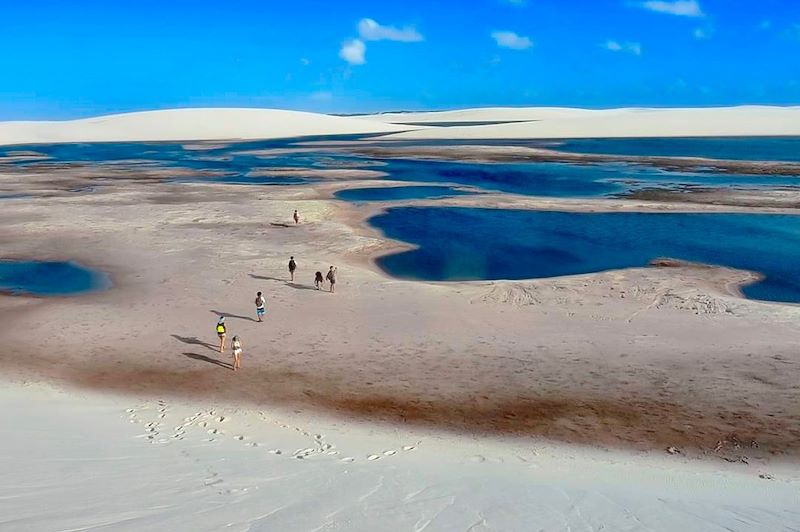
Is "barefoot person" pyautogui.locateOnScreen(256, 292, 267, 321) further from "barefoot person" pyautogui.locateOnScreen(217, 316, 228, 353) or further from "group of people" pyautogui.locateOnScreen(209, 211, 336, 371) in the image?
"barefoot person" pyautogui.locateOnScreen(217, 316, 228, 353)

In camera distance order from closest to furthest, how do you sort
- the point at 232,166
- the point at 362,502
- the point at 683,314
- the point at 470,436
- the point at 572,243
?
the point at 362,502, the point at 470,436, the point at 683,314, the point at 572,243, the point at 232,166

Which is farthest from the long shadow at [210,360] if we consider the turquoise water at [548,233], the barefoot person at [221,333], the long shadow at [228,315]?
the turquoise water at [548,233]

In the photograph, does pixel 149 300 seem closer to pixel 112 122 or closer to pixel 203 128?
pixel 203 128

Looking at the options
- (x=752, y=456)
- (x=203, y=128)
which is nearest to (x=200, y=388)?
(x=752, y=456)

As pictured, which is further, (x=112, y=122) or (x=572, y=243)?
(x=112, y=122)

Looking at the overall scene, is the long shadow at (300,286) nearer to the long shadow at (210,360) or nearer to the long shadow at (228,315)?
the long shadow at (228,315)

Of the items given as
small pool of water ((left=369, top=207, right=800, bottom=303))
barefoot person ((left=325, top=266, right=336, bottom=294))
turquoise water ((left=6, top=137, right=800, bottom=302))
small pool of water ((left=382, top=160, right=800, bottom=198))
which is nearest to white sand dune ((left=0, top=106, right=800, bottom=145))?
small pool of water ((left=382, top=160, right=800, bottom=198))

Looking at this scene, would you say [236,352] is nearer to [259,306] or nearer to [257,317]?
[259,306]
